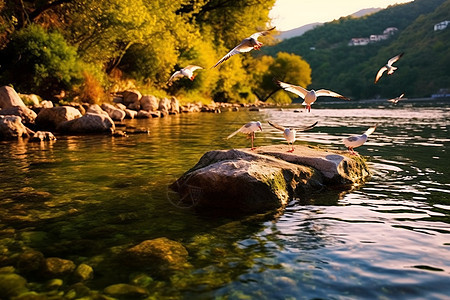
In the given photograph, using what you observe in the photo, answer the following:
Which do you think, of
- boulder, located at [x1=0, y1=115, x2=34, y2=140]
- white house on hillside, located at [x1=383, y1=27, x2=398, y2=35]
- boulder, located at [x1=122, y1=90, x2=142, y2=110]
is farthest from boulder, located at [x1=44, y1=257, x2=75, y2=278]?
white house on hillside, located at [x1=383, y1=27, x2=398, y2=35]

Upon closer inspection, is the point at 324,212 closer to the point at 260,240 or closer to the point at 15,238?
the point at 260,240

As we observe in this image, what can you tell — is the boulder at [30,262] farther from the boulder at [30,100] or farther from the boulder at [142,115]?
the boulder at [142,115]

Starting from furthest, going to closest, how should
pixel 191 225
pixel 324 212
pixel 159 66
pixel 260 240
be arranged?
pixel 159 66, pixel 324 212, pixel 191 225, pixel 260 240

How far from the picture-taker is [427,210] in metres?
6.79

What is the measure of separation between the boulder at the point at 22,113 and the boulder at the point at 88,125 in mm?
2118

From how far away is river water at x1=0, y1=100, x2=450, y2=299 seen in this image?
415cm

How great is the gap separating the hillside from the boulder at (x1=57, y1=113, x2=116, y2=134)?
8925cm

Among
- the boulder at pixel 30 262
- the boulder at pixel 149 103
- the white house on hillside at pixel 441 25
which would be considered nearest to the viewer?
the boulder at pixel 30 262

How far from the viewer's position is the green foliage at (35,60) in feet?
79.8

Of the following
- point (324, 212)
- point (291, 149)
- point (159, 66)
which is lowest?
point (324, 212)

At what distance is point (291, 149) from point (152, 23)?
21.6m

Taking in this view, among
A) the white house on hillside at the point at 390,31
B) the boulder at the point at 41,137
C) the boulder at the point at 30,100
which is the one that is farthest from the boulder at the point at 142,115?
the white house on hillside at the point at 390,31

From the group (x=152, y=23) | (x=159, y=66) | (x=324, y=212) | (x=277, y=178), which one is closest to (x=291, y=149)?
(x=277, y=178)

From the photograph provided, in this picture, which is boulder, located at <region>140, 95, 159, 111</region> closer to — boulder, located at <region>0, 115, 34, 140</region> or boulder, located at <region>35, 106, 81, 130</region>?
boulder, located at <region>35, 106, 81, 130</region>
